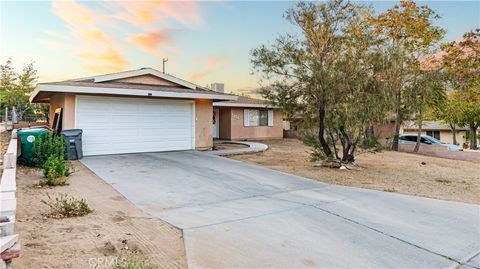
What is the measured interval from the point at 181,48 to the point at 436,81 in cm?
1349

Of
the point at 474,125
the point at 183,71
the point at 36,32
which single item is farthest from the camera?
the point at 474,125

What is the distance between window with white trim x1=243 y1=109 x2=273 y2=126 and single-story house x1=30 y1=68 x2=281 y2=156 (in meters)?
6.89

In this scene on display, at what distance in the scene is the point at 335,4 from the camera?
9.33 m

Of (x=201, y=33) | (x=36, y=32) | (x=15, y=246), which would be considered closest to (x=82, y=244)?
(x=15, y=246)

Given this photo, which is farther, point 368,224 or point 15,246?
point 368,224

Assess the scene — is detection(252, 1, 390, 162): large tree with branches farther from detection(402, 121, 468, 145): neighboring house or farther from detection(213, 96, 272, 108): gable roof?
detection(402, 121, 468, 145): neighboring house

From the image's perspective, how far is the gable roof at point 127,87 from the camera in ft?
32.7

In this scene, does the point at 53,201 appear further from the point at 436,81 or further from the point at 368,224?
the point at 436,81

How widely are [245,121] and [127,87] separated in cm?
1042

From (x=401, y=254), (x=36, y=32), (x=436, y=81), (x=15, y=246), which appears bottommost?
(x=401, y=254)

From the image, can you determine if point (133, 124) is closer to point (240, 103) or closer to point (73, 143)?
point (73, 143)

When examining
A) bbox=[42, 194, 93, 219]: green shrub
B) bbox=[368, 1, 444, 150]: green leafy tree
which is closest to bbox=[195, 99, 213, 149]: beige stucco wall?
bbox=[42, 194, 93, 219]: green shrub

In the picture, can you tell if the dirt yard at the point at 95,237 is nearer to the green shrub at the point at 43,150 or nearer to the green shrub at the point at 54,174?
the green shrub at the point at 54,174

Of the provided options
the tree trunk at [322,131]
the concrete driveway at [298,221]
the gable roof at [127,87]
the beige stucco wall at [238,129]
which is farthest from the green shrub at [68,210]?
the beige stucco wall at [238,129]
